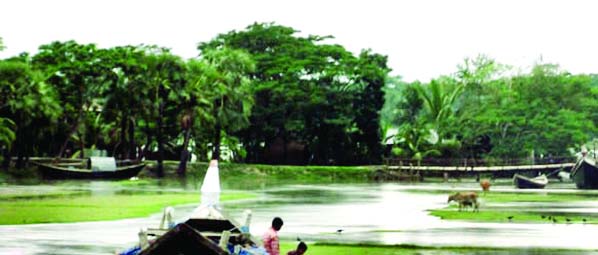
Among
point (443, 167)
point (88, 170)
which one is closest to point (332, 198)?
point (88, 170)

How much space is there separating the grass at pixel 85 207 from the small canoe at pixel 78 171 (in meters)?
22.1

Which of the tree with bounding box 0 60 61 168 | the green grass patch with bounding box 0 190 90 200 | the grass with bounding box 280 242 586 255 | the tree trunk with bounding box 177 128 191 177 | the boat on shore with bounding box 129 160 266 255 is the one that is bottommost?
the grass with bounding box 280 242 586 255

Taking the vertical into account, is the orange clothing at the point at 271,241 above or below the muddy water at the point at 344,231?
above

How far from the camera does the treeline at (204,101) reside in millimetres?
78562

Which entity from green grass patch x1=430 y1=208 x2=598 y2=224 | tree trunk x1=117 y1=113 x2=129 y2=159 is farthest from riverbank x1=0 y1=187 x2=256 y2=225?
tree trunk x1=117 y1=113 x2=129 y2=159

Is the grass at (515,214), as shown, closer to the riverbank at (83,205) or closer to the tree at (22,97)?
the riverbank at (83,205)

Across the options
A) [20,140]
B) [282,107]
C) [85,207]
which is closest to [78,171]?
[20,140]

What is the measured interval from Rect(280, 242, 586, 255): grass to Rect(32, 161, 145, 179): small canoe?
48.2m

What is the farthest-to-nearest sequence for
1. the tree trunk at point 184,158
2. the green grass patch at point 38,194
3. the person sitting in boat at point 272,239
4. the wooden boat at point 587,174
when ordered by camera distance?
the tree trunk at point 184,158
the wooden boat at point 587,174
the green grass patch at point 38,194
the person sitting in boat at point 272,239

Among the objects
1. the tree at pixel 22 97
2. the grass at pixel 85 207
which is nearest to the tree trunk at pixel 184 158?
the tree at pixel 22 97

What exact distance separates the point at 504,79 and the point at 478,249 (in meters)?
85.4

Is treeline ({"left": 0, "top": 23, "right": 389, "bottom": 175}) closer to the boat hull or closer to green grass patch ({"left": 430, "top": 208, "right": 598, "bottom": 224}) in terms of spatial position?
the boat hull

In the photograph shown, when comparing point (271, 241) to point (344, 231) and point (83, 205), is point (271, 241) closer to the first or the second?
point (344, 231)

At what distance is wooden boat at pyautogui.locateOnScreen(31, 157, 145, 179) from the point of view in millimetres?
70750
